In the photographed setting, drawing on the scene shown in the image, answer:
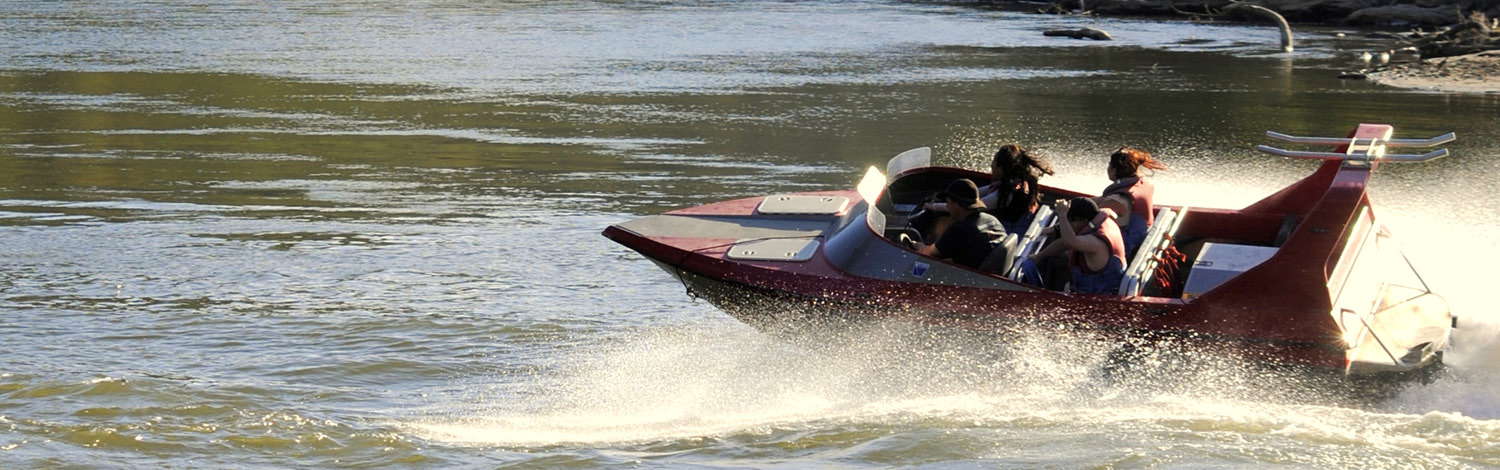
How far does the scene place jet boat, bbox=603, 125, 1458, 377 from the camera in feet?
24.6

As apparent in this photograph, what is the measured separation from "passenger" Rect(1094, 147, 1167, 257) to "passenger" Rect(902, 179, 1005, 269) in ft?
2.64

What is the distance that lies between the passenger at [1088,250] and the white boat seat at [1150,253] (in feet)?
0.26

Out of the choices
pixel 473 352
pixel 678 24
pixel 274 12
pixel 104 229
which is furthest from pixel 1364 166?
pixel 274 12

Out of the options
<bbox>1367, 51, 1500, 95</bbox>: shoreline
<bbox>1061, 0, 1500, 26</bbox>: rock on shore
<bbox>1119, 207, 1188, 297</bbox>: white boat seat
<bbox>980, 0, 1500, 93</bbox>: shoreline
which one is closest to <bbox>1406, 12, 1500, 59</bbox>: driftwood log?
<bbox>980, 0, 1500, 93</bbox>: shoreline

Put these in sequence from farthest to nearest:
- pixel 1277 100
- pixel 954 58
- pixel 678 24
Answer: pixel 678 24, pixel 954 58, pixel 1277 100

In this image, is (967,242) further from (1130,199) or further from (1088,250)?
(1130,199)

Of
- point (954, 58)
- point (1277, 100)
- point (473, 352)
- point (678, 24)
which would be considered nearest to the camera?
point (473, 352)

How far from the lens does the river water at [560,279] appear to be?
24.8ft

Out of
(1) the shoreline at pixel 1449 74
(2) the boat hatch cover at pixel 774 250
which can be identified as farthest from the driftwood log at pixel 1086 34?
(2) the boat hatch cover at pixel 774 250

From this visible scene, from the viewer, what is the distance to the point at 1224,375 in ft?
25.2

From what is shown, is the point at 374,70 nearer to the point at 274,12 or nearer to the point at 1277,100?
the point at 1277,100

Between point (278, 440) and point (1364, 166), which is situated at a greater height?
point (1364, 166)

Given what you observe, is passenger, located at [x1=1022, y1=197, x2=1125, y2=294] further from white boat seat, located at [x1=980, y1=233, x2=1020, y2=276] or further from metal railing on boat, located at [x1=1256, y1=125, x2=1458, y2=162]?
metal railing on boat, located at [x1=1256, y1=125, x2=1458, y2=162]

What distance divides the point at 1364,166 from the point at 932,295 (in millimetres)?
2267
